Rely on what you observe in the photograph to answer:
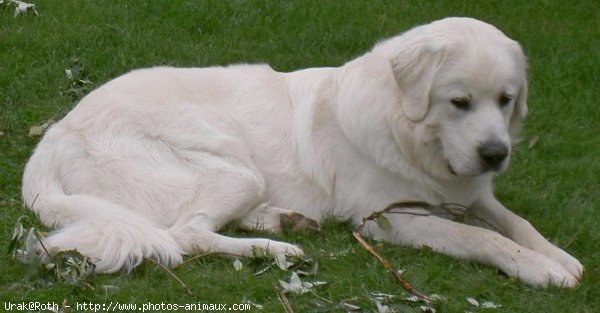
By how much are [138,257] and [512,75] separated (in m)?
2.02

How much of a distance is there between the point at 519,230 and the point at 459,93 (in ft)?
2.79

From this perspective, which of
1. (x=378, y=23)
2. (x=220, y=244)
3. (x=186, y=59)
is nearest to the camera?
(x=220, y=244)

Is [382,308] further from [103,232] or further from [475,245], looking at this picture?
[103,232]

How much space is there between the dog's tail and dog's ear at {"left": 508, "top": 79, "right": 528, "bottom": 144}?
188cm

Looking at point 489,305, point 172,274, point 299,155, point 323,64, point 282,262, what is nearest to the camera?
point 489,305

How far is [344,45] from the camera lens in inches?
344

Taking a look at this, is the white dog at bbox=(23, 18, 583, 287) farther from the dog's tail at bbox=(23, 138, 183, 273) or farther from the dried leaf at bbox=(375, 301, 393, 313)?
the dried leaf at bbox=(375, 301, 393, 313)

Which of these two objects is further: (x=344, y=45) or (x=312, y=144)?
(x=344, y=45)

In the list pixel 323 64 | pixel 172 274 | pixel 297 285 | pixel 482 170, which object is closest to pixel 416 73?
pixel 482 170

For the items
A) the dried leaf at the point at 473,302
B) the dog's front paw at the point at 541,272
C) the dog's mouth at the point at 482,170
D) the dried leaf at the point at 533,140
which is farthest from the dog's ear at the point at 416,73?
the dried leaf at the point at 533,140

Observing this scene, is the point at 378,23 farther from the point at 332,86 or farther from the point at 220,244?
the point at 220,244

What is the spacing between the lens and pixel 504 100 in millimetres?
5211

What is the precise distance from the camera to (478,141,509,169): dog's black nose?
502 cm

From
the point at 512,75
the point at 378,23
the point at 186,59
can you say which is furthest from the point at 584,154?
the point at 186,59
